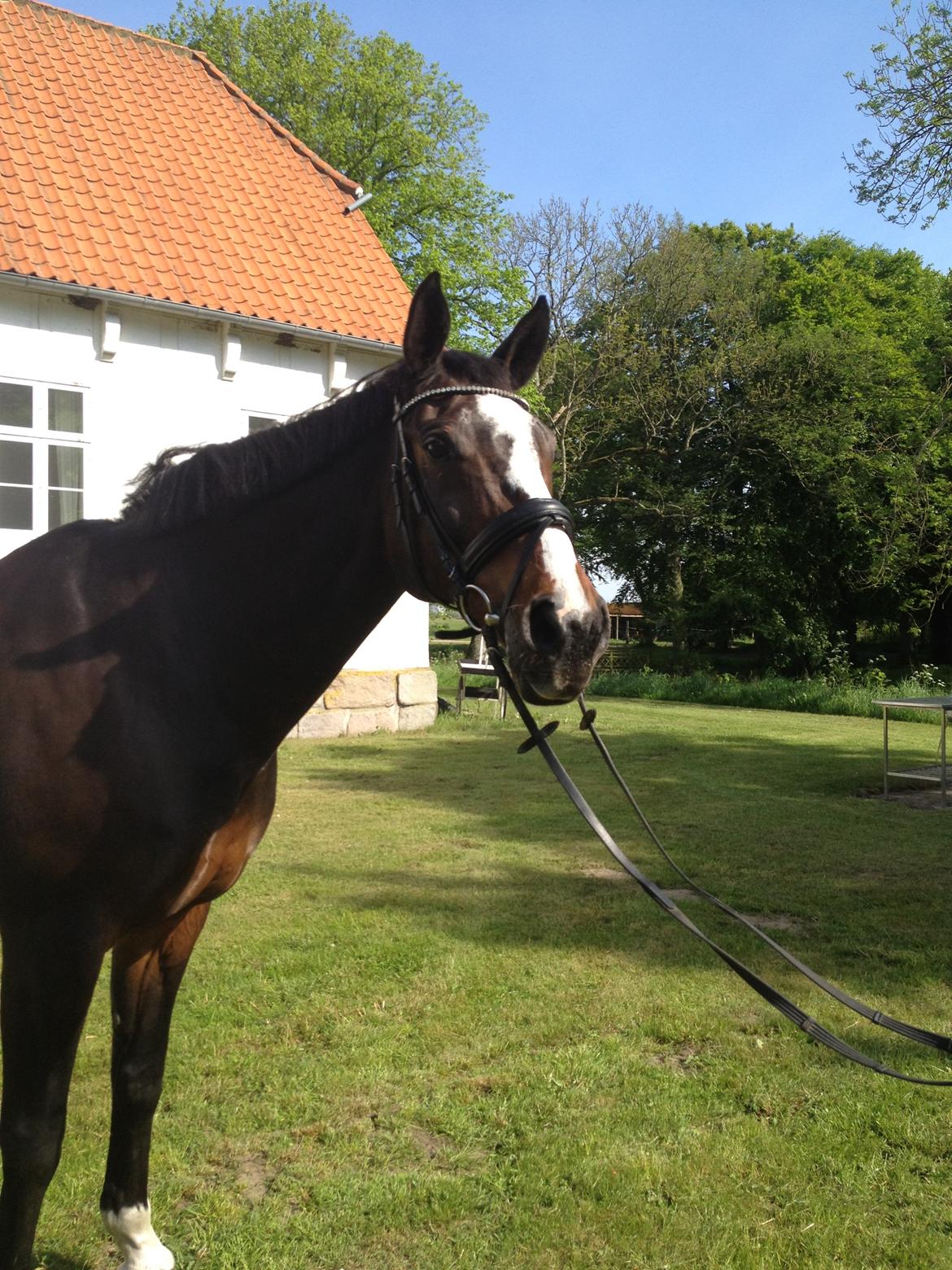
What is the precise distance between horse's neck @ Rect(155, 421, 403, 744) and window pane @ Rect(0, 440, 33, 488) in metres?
8.35

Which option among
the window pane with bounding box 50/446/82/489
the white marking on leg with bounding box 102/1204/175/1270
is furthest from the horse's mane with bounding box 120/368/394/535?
the window pane with bounding box 50/446/82/489

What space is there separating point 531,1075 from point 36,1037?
212cm

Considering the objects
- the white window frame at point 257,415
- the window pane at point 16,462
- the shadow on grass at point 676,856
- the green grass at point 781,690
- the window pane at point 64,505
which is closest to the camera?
the shadow on grass at point 676,856

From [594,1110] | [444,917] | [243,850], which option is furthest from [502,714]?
[243,850]

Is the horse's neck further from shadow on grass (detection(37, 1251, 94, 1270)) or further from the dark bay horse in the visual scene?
shadow on grass (detection(37, 1251, 94, 1270))

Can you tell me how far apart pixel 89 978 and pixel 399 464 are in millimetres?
1300

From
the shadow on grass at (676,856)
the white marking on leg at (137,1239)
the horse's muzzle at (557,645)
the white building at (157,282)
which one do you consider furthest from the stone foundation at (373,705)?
the horse's muzzle at (557,645)

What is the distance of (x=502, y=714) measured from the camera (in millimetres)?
14734

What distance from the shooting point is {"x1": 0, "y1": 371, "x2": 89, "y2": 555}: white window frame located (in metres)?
9.37

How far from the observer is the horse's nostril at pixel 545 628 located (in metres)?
1.73

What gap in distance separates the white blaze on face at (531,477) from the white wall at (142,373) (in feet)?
25.5

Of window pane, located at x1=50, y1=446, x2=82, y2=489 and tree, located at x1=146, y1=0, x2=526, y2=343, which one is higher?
tree, located at x1=146, y1=0, x2=526, y2=343

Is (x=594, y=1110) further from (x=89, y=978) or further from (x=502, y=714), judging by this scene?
(x=502, y=714)

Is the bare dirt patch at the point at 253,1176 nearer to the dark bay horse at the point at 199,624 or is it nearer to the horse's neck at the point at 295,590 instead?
the dark bay horse at the point at 199,624
